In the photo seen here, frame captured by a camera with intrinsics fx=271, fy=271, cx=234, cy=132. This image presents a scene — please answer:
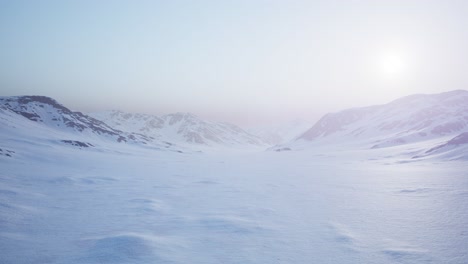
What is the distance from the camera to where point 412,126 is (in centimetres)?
12619

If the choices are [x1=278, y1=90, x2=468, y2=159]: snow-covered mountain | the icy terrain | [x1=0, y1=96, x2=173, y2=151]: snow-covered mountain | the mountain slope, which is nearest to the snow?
the icy terrain

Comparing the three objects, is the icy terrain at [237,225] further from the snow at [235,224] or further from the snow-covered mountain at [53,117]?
the snow-covered mountain at [53,117]

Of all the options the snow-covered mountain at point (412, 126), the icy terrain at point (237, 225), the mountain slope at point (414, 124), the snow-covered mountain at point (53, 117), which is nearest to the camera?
the icy terrain at point (237, 225)

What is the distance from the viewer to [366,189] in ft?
71.8

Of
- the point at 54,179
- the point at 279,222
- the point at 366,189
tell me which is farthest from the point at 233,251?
the point at 54,179

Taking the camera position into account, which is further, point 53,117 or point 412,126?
point 412,126

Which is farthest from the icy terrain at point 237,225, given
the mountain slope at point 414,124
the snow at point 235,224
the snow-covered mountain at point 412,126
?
the mountain slope at point 414,124

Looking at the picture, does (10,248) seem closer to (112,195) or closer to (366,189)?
(112,195)

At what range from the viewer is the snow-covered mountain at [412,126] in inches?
3814

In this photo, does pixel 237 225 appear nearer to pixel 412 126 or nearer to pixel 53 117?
pixel 53 117

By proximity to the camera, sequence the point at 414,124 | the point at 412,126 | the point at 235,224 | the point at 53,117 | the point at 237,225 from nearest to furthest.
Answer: the point at 237,225
the point at 235,224
the point at 53,117
the point at 412,126
the point at 414,124

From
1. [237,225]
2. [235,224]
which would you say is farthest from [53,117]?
[237,225]

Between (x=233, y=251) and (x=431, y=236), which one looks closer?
(x=233, y=251)

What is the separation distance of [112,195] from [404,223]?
1877cm
